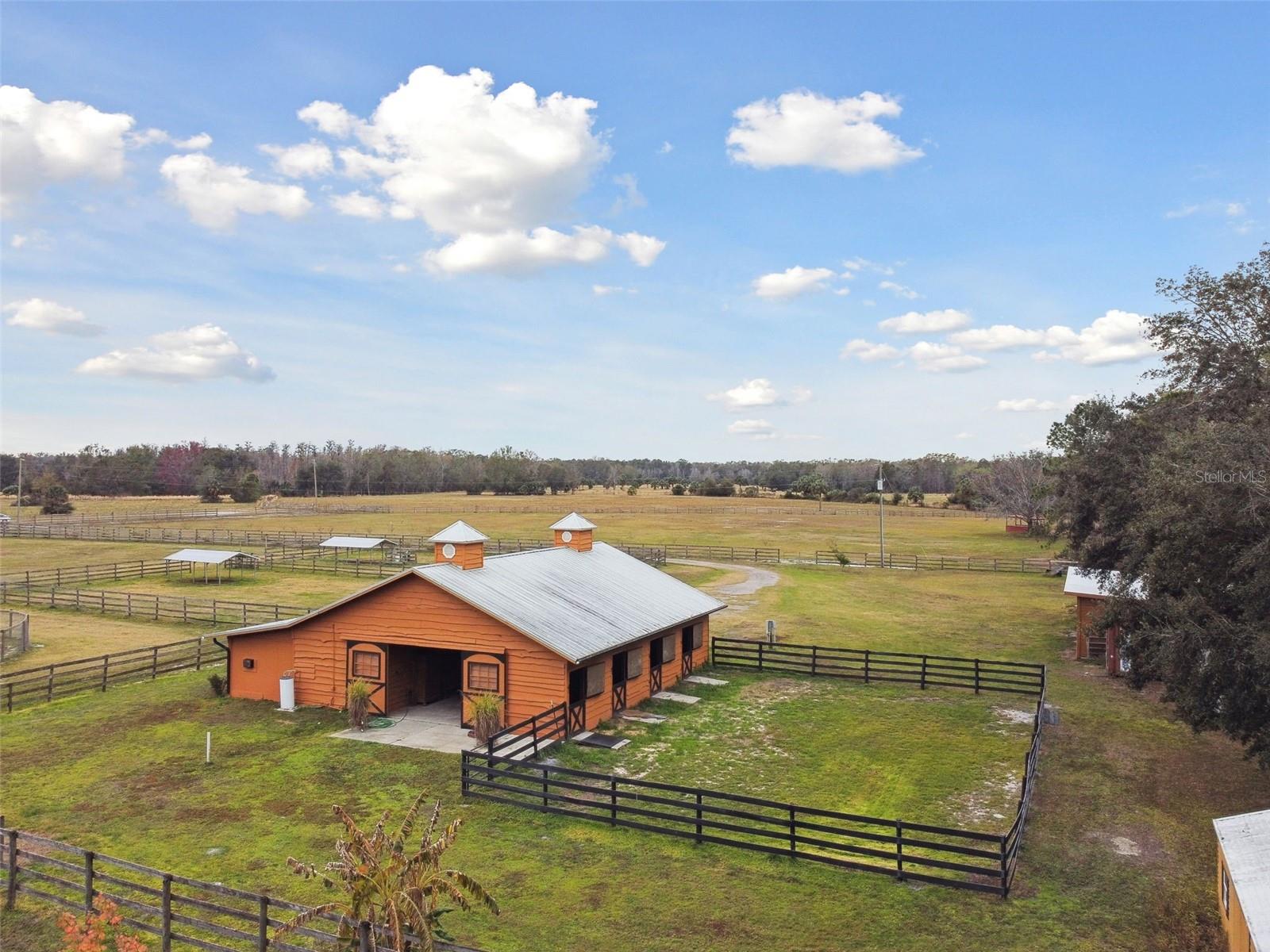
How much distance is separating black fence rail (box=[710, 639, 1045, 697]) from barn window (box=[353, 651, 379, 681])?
38.3ft

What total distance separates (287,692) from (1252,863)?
2029cm

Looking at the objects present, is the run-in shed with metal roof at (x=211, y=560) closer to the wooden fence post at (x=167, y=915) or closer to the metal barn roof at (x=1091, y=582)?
the wooden fence post at (x=167, y=915)

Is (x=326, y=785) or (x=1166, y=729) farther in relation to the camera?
(x=1166, y=729)

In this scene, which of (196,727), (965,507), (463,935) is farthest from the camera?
(965,507)

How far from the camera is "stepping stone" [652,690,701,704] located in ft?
75.3

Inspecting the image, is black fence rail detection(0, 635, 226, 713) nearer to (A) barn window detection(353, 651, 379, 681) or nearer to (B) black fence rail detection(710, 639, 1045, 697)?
(A) barn window detection(353, 651, 379, 681)

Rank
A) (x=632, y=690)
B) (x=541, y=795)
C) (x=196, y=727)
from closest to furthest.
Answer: (x=541, y=795) < (x=196, y=727) < (x=632, y=690)

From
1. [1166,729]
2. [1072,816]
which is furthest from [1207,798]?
[1166,729]

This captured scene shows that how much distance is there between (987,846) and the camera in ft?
45.3

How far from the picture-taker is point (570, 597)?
2278cm

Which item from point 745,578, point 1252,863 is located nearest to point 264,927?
point 1252,863

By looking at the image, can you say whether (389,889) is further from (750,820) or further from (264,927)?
(750,820)

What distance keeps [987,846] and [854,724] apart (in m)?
6.93

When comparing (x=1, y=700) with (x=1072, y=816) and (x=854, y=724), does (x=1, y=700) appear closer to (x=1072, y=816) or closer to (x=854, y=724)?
(x=854, y=724)
